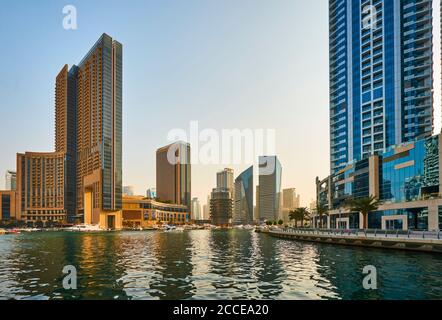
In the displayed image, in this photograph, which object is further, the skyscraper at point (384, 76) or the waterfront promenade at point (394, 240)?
the skyscraper at point (384, 76)

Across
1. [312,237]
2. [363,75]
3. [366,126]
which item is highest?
[363,75]

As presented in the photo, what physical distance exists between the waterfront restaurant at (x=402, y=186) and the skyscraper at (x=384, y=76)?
1246 inches

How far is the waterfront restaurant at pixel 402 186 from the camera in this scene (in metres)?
82.8

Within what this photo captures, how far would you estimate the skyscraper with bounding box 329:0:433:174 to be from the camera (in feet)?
484

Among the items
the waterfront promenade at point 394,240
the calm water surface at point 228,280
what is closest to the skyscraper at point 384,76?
the waterfront promenade at point 394,240

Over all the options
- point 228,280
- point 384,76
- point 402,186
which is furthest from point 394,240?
point 384,76

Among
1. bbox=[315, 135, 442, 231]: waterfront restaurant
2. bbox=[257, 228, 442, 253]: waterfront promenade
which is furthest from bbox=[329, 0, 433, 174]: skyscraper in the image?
bbox=[257, 228, 442, 253]: waterfront promenade

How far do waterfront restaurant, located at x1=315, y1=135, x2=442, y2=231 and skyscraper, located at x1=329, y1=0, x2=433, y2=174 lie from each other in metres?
31.6

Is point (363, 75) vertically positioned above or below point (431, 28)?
below

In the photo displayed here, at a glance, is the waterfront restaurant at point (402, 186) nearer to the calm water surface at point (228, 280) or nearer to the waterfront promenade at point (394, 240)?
the waterfront promenade at point (394, 240)
